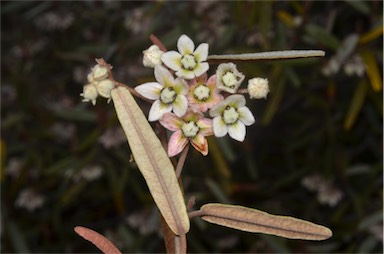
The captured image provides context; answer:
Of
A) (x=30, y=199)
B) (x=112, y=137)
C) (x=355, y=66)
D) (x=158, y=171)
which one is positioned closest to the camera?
(x=158, y=171)

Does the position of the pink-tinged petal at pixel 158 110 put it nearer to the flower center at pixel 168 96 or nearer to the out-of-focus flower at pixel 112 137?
the flower center at pixel 168 96

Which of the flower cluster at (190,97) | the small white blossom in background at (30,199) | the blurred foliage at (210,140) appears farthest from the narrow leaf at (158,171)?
the small white blossom in background at (30,199)

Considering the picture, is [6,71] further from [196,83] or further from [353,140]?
[196,83]

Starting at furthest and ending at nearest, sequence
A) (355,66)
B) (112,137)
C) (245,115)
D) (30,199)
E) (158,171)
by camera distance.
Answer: (30,199)
(112,137)
(355,66)
(245,115)
(158,171)

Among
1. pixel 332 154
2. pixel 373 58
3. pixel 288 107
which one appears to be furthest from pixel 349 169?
pixel 373 58

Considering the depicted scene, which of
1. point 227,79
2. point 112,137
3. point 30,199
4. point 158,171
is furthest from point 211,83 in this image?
point 30,199

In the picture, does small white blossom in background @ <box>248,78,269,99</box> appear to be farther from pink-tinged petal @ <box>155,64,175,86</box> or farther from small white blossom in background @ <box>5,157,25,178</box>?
small white blossom in background @ <box>5,157,25,178</box>

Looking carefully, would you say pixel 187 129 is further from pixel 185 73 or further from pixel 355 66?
pixel 355 66

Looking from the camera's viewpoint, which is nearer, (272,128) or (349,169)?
(349,169)

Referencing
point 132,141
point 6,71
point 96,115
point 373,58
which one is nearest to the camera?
point 132,141
